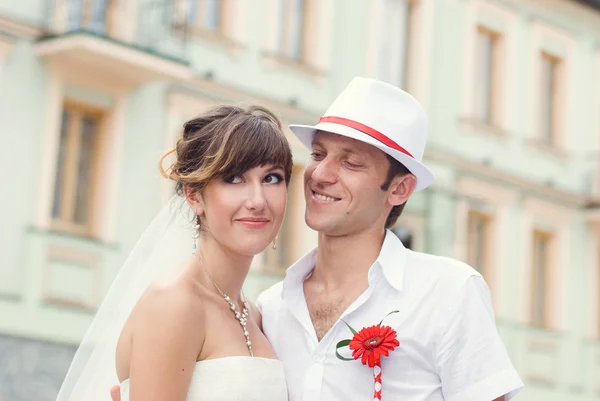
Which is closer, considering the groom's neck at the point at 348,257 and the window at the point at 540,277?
the groom's neck at the point at 348,257

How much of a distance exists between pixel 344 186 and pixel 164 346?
3.23ft

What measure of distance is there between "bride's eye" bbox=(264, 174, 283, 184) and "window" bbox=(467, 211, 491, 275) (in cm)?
1796

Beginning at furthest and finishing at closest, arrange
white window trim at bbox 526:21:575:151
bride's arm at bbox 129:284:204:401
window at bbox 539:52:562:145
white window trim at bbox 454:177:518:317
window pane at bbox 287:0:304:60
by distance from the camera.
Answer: window at bbox 539:52:562:145
white window trim at bbox 526:21:575:151
white window trim at bbox 454:177:518:317
window pane at bbox 287:0:304:60
bride's arm at bbox 129:284:204:401

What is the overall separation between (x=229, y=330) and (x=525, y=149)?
19335 mm

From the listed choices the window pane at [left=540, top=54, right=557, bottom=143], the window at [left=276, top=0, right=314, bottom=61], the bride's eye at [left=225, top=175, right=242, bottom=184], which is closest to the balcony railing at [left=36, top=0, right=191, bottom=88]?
the window at [left=276, top=0, right=314, bottom=61]

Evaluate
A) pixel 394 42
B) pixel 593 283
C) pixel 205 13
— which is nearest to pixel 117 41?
pixel 205 13

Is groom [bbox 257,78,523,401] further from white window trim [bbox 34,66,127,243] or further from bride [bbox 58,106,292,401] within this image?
white window trim [bbox 34,66,127,243]

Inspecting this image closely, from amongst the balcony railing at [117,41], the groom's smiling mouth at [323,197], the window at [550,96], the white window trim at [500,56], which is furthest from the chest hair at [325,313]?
the window at [550,96]

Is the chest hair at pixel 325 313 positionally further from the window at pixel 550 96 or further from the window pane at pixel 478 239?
the window at pixel 550 96

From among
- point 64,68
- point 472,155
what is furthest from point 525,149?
point 64,68

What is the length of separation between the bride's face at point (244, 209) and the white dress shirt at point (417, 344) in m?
0.43

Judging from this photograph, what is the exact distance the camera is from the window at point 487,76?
2270 cm

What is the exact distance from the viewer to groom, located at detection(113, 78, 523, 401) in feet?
14.9

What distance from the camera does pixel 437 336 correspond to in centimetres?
456
